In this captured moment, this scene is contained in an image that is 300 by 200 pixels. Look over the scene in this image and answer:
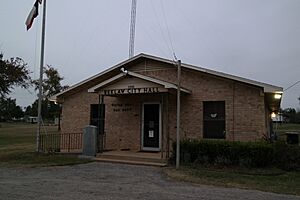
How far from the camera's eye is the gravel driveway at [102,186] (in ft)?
25.8

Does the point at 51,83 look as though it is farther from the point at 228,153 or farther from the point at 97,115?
the point at 228,153

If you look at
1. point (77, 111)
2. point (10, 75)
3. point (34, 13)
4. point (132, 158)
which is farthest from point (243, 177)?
point (10, 75)

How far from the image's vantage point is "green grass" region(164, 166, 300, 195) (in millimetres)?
9492

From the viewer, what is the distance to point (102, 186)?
9.09m

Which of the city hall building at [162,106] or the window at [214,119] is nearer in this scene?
the city hall building at [162,106]

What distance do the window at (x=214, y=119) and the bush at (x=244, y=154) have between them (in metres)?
A: 2.24

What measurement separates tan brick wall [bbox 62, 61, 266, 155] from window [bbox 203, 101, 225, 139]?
189 millimetres

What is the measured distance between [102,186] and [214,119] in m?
7.77

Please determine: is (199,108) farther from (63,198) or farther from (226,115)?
(63,198)

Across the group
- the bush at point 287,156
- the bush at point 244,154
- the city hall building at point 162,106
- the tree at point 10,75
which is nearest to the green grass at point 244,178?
the bush at point 287,156

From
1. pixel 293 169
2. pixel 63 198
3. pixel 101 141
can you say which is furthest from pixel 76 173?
pixel 293 169

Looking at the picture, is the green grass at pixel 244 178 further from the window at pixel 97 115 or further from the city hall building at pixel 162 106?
the window at pixel 97 115

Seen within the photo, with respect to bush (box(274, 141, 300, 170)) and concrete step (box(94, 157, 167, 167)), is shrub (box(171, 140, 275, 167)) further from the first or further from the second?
concrete step (box(94, 157, 167, 167))

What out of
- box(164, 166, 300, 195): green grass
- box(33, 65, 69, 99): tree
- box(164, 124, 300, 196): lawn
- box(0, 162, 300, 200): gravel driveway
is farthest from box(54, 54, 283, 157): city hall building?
box(33, 65, 69, 99): tree
